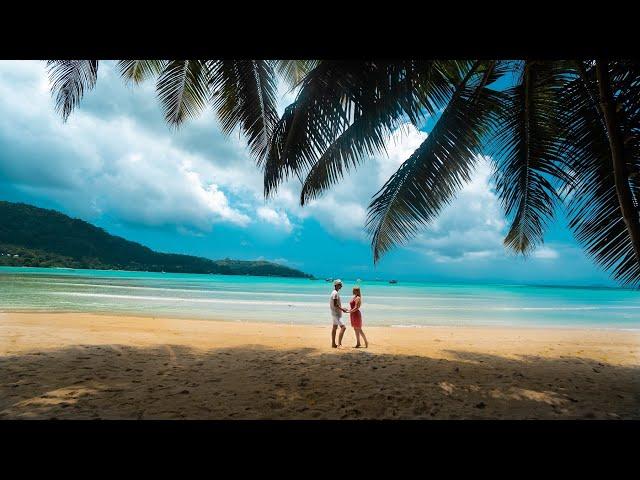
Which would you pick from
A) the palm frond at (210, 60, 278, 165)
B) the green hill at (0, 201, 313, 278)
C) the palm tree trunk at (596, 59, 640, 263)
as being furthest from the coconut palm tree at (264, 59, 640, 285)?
the green hill at (0, 201, 313, 278)

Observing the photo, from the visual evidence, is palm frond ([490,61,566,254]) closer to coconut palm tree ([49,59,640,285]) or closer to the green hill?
coconut palm tree ([49,59,640,285])

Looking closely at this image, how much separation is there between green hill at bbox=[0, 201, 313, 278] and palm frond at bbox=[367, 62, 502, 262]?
70414 millimetres

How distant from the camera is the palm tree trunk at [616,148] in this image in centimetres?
336

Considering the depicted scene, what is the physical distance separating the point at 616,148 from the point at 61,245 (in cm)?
7696

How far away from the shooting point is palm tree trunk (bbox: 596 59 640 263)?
132 inches

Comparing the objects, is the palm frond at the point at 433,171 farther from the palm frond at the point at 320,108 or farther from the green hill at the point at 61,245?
the green hill at the point at 61,245

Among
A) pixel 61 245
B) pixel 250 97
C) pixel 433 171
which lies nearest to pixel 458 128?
pixel 433 171

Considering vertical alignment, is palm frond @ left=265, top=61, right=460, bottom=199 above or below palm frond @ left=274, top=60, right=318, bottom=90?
below

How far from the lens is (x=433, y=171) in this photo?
4938mm

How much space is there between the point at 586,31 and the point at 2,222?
78.8 metres

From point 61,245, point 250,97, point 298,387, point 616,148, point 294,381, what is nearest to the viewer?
point 616,148

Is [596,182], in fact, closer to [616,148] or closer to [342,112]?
[616,148]
